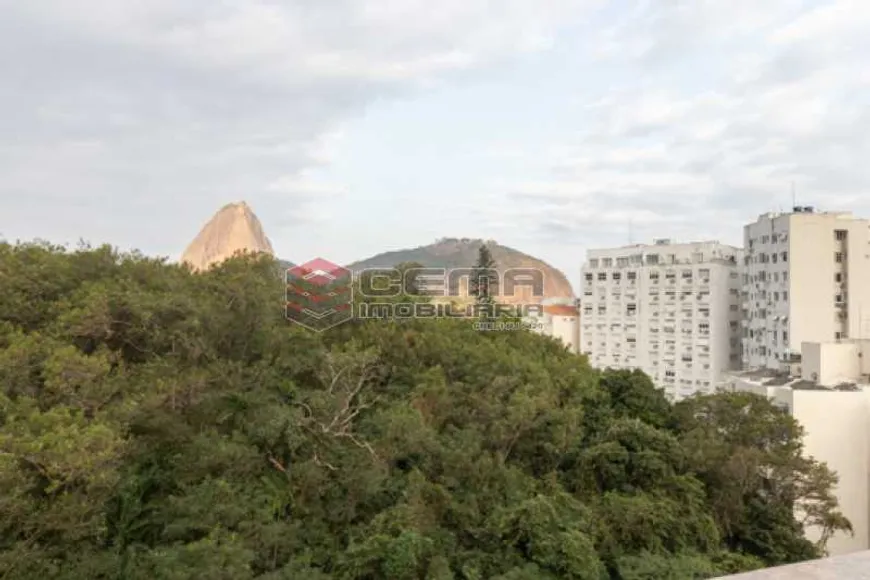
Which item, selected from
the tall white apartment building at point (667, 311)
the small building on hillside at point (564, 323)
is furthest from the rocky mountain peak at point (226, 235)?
the tall white apartment building at point (667, 311)

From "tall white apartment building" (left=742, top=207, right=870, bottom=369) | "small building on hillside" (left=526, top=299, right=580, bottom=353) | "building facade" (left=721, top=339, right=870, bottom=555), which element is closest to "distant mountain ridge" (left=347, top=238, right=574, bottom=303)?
"small building on hillside" (left=526, top=299, right=580, bottom=353)

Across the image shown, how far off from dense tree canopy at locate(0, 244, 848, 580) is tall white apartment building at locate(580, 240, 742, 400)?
1797 cm

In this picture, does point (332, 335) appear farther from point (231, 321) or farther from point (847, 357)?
point (847, 357)

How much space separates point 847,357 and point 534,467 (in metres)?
13.3

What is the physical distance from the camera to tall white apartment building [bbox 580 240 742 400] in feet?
92.0

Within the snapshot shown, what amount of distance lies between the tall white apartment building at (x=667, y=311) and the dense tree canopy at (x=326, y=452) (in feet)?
59.0

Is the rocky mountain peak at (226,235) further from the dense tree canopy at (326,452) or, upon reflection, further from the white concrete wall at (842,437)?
the white concrete wall at (842,437)

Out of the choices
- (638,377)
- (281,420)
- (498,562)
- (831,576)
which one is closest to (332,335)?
(281,420)

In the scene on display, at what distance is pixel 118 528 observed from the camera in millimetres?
6742

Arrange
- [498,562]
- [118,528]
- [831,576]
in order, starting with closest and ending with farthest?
[831,576], [118,528], [498,562]

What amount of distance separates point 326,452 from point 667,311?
1006 inches

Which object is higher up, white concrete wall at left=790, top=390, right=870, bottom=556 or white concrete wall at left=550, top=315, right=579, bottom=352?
white concrete wall at left=550, top=315, right=579, bottom=352

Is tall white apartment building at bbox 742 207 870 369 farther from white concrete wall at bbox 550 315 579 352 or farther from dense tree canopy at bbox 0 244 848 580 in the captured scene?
dense tree canopy at bbox 0 244 848 580

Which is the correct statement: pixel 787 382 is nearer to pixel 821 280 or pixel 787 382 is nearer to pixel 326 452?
pixel 821 280
